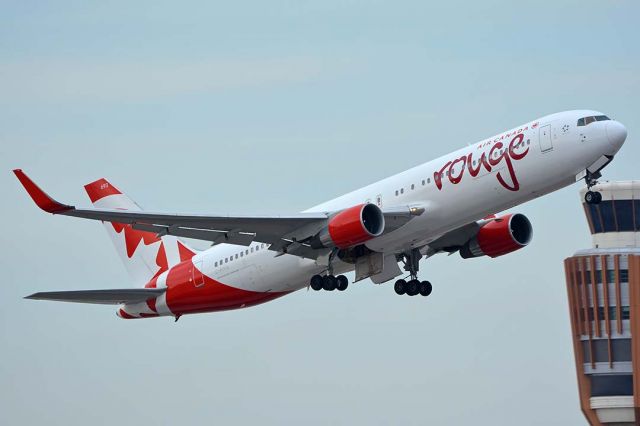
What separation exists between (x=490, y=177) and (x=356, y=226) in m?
5.21

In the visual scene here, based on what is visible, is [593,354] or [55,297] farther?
[593,354]

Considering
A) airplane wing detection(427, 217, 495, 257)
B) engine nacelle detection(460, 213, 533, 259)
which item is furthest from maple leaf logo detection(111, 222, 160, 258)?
engine nacelle detection(460, 213, 533, 259)

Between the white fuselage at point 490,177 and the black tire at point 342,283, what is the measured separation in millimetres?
2265

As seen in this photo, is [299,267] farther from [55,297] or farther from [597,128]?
[597,128]

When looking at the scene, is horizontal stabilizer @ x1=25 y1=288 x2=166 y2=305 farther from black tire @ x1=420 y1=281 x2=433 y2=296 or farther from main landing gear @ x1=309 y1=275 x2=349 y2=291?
black tire @ x1=420 y1=281 x2=433 y2=296

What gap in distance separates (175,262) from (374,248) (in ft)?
40.9

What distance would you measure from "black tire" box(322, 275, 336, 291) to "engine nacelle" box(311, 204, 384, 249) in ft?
11.4

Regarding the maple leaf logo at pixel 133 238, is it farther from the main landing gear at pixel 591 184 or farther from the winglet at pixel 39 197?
the main landing gear at pixel 591 184

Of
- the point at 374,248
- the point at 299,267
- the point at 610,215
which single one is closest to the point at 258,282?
the point at 299,267

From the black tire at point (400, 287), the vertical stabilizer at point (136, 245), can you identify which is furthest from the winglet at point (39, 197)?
the black tire at point (400, 287)

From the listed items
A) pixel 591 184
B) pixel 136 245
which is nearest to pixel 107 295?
pixel 136 245

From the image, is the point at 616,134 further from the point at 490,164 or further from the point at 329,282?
the point at 329,282

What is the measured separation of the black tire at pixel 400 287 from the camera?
178 ft

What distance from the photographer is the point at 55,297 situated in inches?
2089
